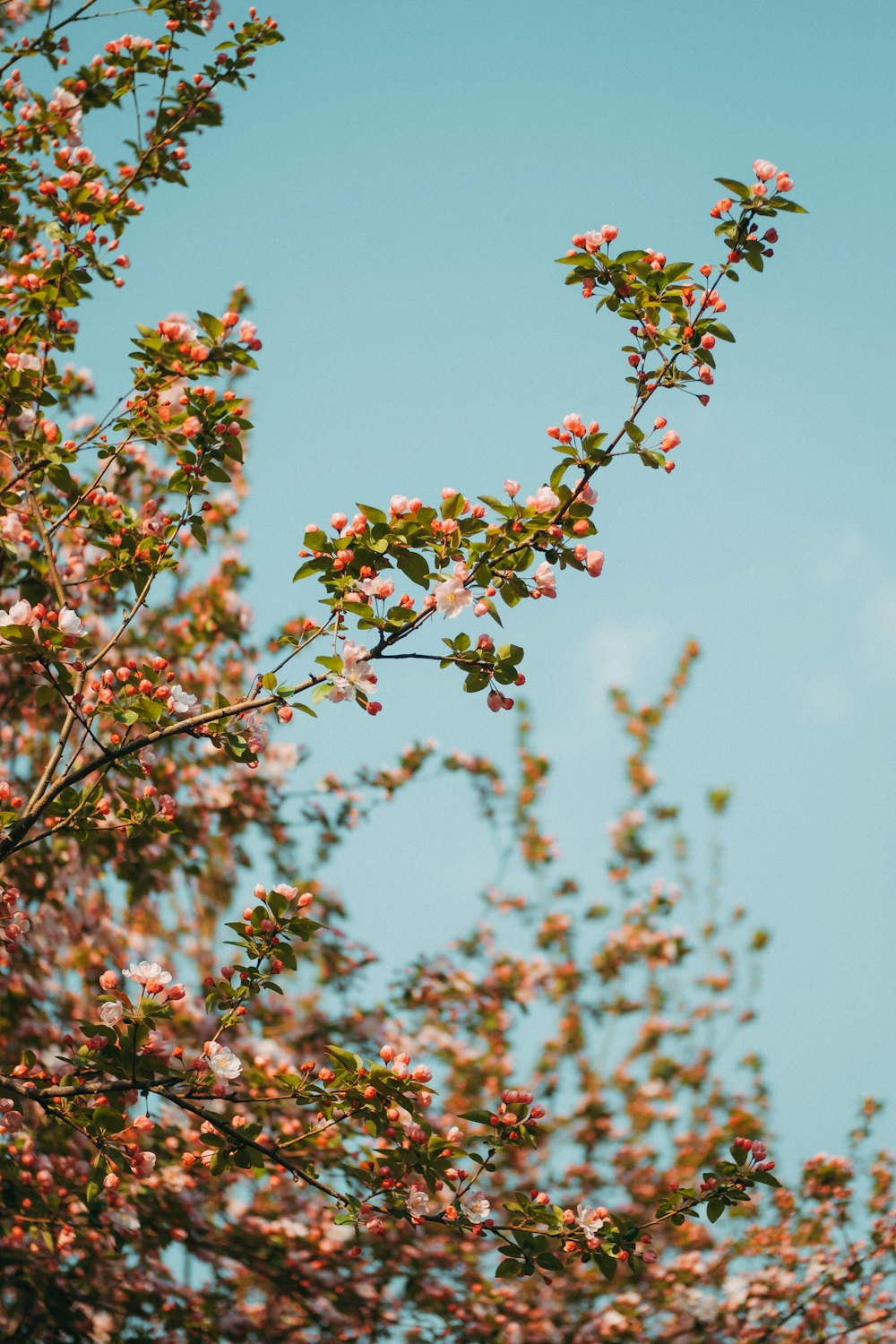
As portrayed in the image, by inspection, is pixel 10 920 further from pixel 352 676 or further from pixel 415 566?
pixel 415 566

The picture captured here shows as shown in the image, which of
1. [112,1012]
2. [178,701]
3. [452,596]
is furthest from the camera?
[178,701]

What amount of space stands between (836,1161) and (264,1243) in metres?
2.74

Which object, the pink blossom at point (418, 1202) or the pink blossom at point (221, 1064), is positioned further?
the pink blossom at point (418, 1202)

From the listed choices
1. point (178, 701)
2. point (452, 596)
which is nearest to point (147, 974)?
point (178, 701)

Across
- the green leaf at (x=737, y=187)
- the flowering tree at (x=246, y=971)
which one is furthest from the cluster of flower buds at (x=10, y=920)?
the green leaf at (x=737, y=187)

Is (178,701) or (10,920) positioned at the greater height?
(178,701)

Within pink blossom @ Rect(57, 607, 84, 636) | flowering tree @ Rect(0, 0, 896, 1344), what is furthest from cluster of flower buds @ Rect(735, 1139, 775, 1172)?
pink blossom @ Rect(57, 607, 84, 636)

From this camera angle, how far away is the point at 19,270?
3.33 m

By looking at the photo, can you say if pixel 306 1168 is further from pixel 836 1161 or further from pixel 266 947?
pixel 836 1161

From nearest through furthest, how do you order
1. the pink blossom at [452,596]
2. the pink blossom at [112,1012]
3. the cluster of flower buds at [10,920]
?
the pink blossom at [112,1012] < the pink blossom at [452,596] < the cluster of flower buds at [10,920]

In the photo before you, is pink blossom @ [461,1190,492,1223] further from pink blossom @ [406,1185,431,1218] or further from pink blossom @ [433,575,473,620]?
pink blossom @ [433,575,473,620]

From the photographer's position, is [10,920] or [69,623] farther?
[10,920]

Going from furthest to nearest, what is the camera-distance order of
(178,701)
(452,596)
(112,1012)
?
(178,701), (452,596), (112,1012)

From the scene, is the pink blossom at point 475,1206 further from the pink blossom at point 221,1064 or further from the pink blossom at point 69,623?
the pink blossom at point 69,623
